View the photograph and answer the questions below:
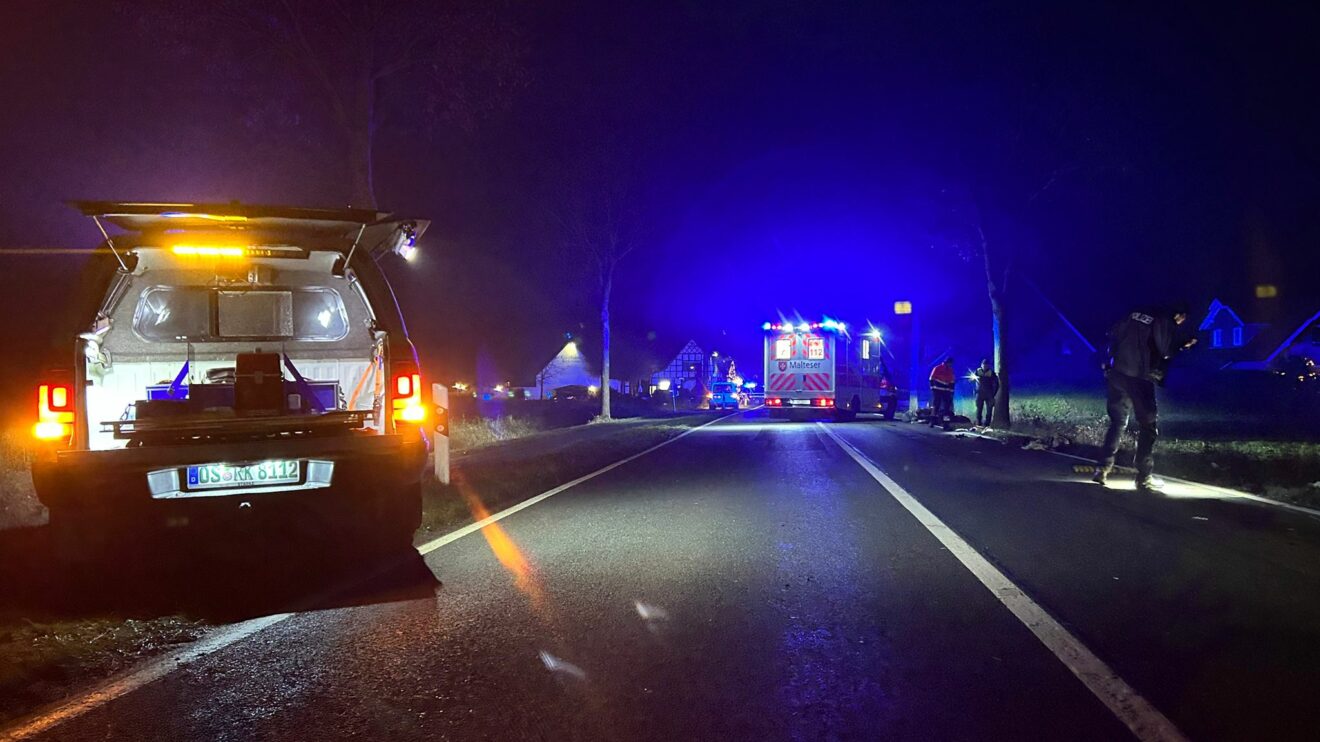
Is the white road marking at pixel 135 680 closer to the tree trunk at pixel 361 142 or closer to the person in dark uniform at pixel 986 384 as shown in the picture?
the tree trunk at pixel 361 142

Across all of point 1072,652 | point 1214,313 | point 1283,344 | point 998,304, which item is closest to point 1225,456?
point 1072,652

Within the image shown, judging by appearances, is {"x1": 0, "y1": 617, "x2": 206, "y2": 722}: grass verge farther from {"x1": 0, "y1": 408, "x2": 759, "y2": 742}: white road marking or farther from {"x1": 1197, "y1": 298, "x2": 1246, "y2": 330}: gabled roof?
{"x1": 1197, "y1": 298, "x2": 1246, "y2": 330}: gabled roof

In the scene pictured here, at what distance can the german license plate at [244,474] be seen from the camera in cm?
580

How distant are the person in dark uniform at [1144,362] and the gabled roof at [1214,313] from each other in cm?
4373

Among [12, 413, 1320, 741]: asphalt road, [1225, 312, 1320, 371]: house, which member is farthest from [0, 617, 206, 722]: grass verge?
[1225, 312, 1320, 371]: house

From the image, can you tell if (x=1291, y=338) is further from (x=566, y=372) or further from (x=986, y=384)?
(x=566, y=372)

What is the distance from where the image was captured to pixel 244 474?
19.3 feet

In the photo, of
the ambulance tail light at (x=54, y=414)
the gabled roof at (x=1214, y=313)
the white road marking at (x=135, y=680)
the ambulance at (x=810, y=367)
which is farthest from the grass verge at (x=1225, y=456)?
the gabled roof at (x=1214, y=313)

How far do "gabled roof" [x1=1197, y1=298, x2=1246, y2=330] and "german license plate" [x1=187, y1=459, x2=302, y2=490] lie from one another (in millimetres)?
52167

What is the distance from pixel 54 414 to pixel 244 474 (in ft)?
3.83

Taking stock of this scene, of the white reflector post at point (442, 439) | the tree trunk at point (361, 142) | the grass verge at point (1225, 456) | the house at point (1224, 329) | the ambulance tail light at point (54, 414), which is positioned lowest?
the grass verge at point (1225, 456)

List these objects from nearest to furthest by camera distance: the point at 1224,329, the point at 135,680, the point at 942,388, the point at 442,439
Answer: the point at 135,680
the point at 442,439
the point at 942,388
the point at 1224,329

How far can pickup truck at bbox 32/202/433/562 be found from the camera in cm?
562

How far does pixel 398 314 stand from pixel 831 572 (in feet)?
12.0
